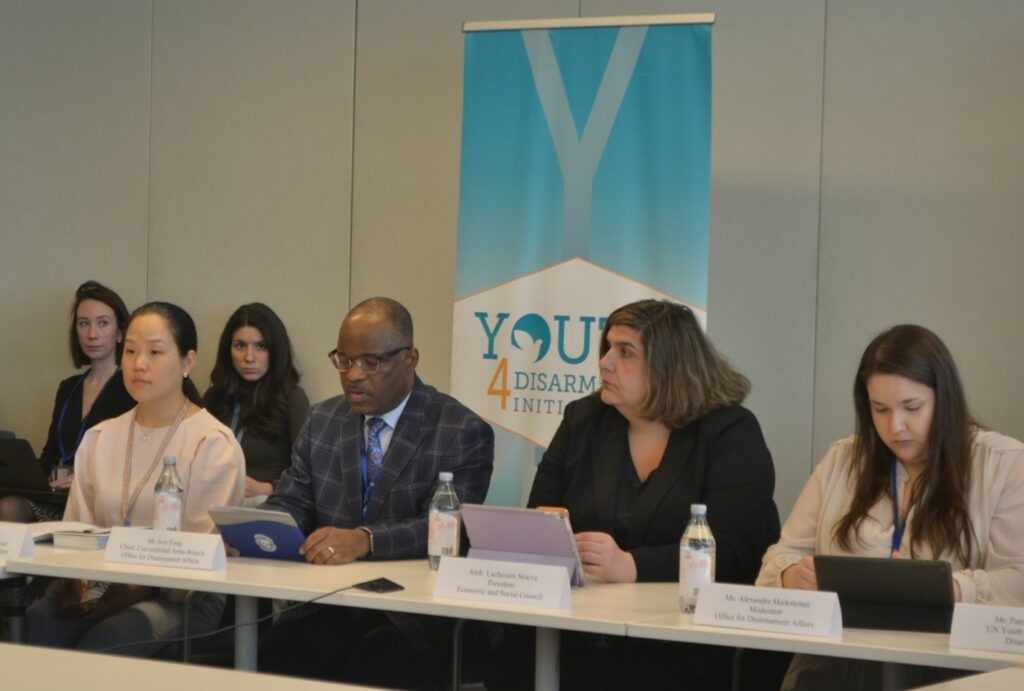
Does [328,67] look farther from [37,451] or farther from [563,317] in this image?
[37,451]

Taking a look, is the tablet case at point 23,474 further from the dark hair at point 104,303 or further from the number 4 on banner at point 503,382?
the number 4 on banner at point 503,382

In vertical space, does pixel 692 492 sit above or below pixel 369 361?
below

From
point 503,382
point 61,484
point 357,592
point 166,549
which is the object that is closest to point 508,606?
point 357,592

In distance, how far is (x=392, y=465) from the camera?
3746 mm

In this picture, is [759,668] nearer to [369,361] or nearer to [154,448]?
[369,361]

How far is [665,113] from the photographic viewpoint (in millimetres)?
4996

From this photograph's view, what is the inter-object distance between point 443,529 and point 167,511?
76 cm

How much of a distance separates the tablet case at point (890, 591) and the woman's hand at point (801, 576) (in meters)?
0.15

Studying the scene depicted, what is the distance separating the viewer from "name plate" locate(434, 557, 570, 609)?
285 centimetres

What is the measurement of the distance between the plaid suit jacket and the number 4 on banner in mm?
1278

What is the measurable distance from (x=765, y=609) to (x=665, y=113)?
2.73 meters

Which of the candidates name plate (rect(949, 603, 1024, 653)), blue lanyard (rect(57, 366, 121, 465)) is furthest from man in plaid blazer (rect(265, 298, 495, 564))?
blue lanyard (rect(57, 366, 121, 465))

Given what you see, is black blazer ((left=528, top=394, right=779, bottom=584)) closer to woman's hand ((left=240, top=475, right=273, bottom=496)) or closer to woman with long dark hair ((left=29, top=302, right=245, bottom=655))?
woman with long dark hair ((left=29, top=302, right=245, bottom=655))

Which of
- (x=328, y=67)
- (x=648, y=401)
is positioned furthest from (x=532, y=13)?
(x=648, y=401)
